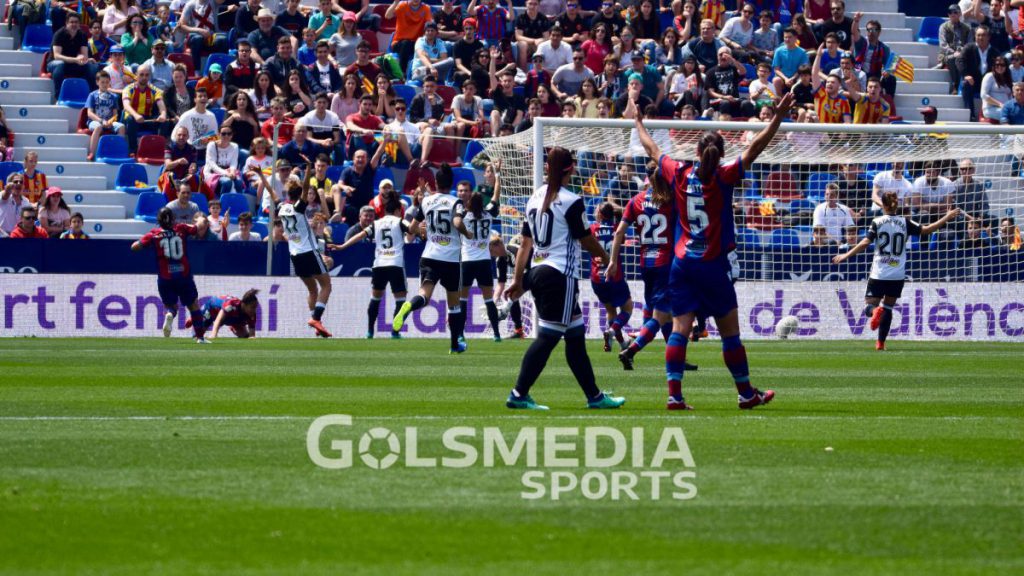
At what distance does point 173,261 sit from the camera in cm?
2092

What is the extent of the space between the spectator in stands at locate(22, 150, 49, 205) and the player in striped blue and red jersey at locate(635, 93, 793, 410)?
1629 centimetres

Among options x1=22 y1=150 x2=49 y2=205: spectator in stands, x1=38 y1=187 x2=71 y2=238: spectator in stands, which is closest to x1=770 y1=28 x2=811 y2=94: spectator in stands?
x1=38 y1=187 x2=71 y2=238: spectator in stands

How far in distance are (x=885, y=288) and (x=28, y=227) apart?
13282 millimetres

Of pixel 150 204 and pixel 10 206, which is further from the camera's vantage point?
pixel 150 204

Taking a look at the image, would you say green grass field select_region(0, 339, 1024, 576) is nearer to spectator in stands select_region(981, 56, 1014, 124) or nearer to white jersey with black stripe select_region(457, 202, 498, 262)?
white jersey with black stripe select_region(457, 202, 498, 262)

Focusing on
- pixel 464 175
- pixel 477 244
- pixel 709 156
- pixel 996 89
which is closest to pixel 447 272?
pixel 477 244

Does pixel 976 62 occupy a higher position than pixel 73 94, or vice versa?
pixel 976 62

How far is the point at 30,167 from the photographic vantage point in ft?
81.6

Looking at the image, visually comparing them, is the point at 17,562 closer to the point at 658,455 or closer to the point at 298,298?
Result: the point at 658,455

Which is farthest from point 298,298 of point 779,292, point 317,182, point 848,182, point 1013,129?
point 1013,129

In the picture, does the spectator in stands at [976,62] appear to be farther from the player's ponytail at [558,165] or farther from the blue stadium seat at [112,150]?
the player's ponytail at [558,165]

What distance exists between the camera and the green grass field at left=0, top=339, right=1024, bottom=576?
231 inches

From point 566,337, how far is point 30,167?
1642 cm

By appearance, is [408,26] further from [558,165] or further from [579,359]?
[579,359]
